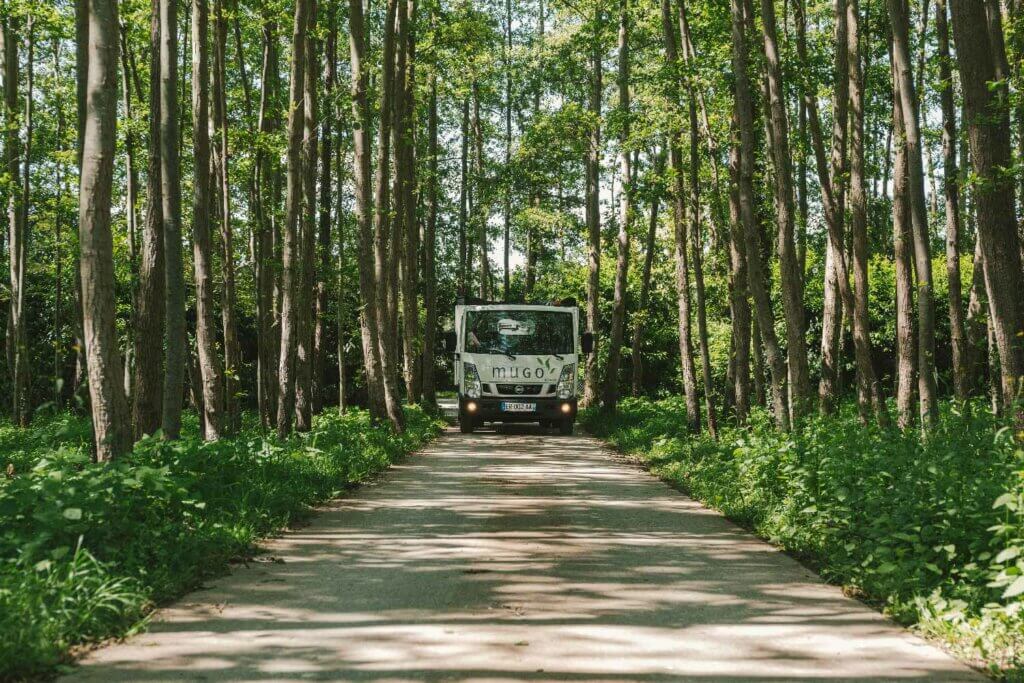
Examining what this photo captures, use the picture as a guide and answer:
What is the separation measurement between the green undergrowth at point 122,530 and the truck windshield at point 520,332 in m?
11.9

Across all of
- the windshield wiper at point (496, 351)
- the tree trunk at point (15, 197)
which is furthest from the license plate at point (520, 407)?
the tree trunk at point (15, 197)

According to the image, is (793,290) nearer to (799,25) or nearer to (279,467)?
(799,25)

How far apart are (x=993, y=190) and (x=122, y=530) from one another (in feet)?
26.8

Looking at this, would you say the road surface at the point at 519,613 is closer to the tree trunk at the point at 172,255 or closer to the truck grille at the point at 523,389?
the tree trunk at the point at 172,255

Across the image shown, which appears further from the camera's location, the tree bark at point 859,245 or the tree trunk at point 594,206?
the tree trunk at point 594,206

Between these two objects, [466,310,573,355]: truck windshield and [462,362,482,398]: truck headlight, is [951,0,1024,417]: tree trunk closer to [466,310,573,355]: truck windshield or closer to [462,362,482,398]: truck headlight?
[466,310,573,355]: truck windshield

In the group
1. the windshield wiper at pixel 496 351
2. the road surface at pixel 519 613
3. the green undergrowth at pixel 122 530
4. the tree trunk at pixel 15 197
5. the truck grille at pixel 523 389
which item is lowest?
the road surface at pixel 519 613

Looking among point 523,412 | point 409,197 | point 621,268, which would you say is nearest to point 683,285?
point 523,412

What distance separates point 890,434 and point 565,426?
554 inches

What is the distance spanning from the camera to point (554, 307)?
23.1 metres

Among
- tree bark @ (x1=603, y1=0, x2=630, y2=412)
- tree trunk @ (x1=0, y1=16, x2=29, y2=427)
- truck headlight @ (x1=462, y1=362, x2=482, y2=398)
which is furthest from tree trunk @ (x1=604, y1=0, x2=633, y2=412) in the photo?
tree trunk @ (x1=0, y1=16, x2=29, y2=427)

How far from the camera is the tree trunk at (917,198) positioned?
11602mm

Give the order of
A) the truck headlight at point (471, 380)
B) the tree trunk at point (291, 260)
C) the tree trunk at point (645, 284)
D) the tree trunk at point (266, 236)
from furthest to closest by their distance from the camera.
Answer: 1. the tree trunk at point (645, 284)
2. the truck headlight at point (471, 380)
3. the tree trunk at point (266, 236)
4. the tree trunk at point (291, 260)

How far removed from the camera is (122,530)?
253 inches
